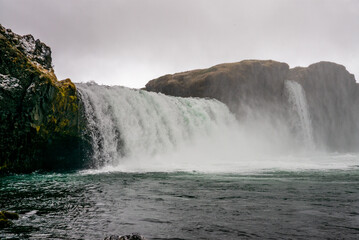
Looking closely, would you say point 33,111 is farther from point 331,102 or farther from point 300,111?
point 331,102

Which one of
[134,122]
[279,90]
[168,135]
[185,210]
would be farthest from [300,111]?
[185,210]

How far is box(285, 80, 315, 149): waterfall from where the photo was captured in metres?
49.7

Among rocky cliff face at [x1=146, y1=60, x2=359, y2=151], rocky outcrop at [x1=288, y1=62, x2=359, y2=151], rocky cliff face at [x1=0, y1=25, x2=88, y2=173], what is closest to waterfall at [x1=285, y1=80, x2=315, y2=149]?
rocky cliff face at [x1=146, y1=60, x2=359, y2=151]

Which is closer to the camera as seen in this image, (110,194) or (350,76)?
(110,194)

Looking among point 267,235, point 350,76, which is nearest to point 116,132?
point 267,235

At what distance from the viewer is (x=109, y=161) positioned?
1992 cm

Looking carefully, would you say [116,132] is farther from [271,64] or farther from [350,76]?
[350,76]

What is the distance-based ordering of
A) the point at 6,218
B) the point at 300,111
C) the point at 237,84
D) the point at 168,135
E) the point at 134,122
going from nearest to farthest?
the point at 6,218, the point at 134,122, the point at 168,135, the point at 237,84, the point at 300,111

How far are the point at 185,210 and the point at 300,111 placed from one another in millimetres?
47544

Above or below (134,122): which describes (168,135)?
below

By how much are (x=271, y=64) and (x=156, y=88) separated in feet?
62.4

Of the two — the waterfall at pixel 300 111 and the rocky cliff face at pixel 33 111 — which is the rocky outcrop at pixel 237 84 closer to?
the waterfall at pixel 300 111

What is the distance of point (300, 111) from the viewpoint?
5041cm

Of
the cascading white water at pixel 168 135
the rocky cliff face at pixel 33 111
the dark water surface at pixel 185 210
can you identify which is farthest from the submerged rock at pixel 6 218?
the cascading white water at pixel 168 135
